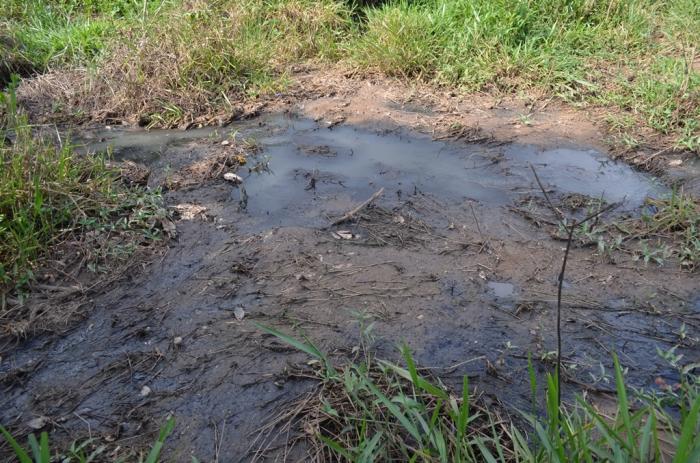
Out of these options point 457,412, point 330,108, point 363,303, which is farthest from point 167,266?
point 330,108

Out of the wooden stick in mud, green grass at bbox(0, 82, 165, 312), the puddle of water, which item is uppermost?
green grass at bbox(0, 82, 165, 312)

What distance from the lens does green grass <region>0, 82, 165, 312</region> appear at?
2.84 metres

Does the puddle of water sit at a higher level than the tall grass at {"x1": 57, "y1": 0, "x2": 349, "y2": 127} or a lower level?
lower

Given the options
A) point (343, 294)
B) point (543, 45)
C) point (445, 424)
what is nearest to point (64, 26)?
A: point (543, 45)

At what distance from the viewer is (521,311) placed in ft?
8.57

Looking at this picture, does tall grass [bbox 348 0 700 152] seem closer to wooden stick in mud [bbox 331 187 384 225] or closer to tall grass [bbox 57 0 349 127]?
tall grass [bbox 57 0 349 127]

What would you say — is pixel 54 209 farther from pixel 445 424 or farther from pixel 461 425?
pixel 461 425

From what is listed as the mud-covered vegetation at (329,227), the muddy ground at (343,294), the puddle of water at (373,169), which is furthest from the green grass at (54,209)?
the puddle of water at (373,169)

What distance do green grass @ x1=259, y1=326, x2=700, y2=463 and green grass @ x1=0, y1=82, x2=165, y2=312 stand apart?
1542 mm

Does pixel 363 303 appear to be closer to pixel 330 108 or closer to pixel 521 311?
pixel 521 311

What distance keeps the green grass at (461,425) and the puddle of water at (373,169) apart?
1.47 meters

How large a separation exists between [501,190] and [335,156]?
1.23m

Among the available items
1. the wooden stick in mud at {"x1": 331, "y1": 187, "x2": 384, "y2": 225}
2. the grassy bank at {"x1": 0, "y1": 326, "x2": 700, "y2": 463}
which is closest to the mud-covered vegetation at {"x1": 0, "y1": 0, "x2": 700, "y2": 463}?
the grassy bank at {"x1": 0, "y1": 326, "x2": 700, "y2": 463}

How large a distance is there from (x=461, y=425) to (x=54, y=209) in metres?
2.53
